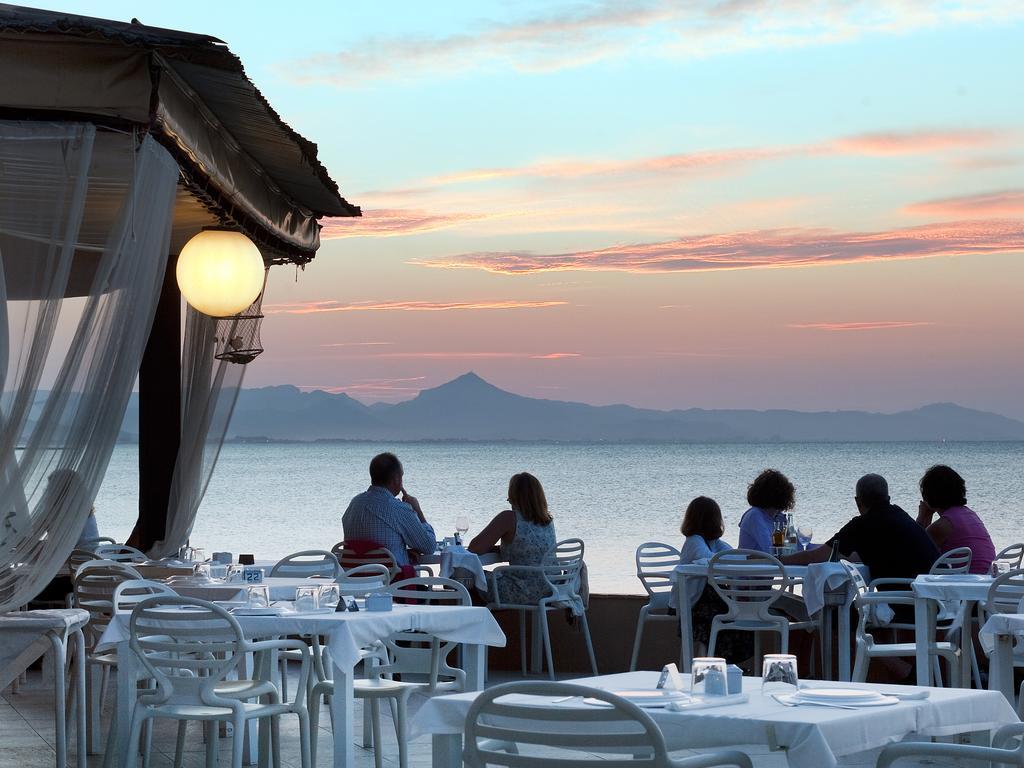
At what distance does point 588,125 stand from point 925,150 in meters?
3.87

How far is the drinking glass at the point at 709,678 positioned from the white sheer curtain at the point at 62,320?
7.20ft

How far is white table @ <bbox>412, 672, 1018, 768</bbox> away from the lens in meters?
3.26

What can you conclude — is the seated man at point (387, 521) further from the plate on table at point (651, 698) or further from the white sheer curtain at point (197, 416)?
the plate on table at point (651, 698)

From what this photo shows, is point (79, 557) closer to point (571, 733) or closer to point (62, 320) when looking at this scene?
point (62, 320)

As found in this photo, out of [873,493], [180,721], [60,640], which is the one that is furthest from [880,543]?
[60,640]

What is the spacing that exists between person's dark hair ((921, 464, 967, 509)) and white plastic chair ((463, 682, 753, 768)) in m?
5.21

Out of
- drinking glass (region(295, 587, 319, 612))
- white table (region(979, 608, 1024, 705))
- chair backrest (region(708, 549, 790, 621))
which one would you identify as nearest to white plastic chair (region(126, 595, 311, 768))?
drinking glass (region(295, 587, 319, 612))

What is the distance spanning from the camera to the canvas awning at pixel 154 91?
476 centimetres

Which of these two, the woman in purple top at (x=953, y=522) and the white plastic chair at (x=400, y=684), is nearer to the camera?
the white plastic chair at (x=400, y=684)

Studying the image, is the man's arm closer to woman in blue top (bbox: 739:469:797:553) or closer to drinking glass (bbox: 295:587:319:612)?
woman in blue top (bbox: 739:469:797:553)

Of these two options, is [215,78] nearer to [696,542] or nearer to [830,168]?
[696,542]

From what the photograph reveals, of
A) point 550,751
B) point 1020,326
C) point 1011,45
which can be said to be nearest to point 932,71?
point 1011,45

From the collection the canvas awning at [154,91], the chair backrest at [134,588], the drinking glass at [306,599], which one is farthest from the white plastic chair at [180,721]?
the canvas awning at [154,91]

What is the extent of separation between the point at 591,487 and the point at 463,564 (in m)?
38.7
